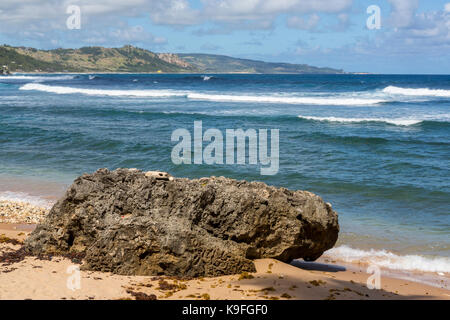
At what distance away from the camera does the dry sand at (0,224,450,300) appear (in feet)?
19.8

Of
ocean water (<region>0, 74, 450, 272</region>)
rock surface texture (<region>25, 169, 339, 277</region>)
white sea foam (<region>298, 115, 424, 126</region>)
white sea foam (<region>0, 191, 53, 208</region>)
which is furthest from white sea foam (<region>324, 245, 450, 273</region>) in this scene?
white sea foam (<region>298, 115, 424, 126</region>)

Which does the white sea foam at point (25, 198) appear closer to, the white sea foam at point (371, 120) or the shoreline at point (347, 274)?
the shoreline at point (347, 274)

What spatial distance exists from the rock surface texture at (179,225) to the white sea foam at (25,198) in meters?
4.27

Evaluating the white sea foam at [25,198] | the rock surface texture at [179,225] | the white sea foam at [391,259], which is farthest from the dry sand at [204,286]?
the white sea foam at [25,198]

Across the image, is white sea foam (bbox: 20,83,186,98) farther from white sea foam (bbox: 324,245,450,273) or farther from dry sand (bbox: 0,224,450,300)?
dry sand (bbox: 0,224,450,300)

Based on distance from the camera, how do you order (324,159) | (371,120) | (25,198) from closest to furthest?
(25,198) → (324,159) → (371,120)

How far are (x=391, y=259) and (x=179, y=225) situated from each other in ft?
14.1

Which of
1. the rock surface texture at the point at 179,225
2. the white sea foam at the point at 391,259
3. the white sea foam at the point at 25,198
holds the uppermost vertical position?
the rock surface texture at the point at 179,225

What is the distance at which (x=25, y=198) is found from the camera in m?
12.5

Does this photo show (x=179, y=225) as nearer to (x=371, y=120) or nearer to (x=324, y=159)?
(x=324, y=159)

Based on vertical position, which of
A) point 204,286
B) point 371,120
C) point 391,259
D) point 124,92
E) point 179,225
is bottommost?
point 391,259

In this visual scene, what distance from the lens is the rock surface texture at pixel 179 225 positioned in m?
6.87

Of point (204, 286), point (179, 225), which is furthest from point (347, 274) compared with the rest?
point (179, 225)
